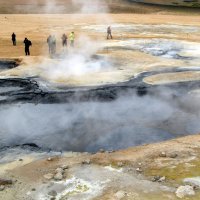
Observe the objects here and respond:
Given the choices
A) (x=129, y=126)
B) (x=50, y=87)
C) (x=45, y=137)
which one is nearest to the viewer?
(x=45, y=137)

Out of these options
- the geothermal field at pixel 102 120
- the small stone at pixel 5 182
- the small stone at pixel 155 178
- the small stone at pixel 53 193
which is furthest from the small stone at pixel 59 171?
the small stone at pixel 155 178

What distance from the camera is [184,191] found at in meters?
8.99

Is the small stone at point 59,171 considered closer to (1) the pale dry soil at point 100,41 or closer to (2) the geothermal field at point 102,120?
(2) the geothermal field at point 102,120

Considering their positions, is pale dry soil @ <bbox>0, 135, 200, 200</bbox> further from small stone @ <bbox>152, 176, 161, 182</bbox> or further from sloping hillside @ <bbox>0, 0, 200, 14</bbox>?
sloping hillside @ <bbox>0, 0, 200, 14</bbox>

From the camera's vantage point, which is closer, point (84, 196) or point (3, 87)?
point (84, 196)

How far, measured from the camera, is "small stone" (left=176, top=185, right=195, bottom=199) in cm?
889

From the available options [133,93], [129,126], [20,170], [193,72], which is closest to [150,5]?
[193,72]

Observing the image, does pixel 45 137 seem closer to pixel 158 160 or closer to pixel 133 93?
pixel 158 160

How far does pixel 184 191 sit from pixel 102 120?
6.09 m

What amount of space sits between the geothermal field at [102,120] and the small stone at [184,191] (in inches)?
0.8

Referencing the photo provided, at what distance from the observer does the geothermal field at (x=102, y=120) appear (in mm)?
9664

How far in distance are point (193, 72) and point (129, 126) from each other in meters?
7.82

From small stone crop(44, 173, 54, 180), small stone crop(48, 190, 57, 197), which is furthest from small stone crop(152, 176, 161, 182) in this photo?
small stone crop(44, 173, 54, 180)

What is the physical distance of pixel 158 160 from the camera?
10.9m
